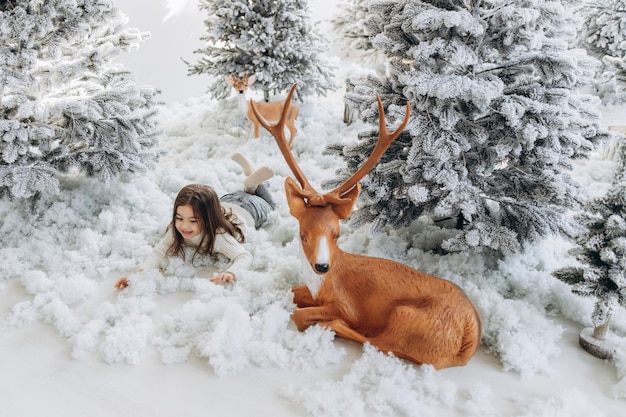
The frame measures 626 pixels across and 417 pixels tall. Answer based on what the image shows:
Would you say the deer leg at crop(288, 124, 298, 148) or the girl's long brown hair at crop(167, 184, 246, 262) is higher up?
the deer leg at crop(288, 124, 298, 148)

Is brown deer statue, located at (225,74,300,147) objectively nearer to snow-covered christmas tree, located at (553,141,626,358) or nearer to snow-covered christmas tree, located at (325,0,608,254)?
snow-covered christmas tree, located at (325,0,608,254)

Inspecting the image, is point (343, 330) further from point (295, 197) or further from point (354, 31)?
point (354, 31)

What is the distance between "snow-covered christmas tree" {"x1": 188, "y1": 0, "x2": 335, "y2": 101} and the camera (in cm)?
353

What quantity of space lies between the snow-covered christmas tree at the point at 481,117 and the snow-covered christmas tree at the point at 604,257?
274 millimetres

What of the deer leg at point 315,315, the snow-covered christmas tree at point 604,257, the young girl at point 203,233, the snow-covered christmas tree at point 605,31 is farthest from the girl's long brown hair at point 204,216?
the snow-covered christmas tree at point 605,31

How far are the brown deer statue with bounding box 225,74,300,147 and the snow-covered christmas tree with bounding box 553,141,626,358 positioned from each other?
7.07 ft

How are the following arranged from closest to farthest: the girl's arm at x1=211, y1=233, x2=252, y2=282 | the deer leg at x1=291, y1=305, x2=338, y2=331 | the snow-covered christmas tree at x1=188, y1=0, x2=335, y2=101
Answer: the deer leg at x1=291, y1=305, x2=338, y2=331, the girl's arm at x1=211, y1=233, x2=252, y2=282, the snow-covered christmas tree at x1=188, y1=0, x2=335, y2=101

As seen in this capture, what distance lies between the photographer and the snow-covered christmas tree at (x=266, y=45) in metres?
3.53

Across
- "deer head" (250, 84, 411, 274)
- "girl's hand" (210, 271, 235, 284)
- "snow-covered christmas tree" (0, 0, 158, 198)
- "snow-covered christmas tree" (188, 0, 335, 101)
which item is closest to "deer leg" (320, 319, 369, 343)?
"deer head" (250, 84, 411, 274)

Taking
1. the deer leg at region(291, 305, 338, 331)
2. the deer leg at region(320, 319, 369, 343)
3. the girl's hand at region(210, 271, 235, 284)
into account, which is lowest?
the deer leg at region(320, 319, 369, 343)

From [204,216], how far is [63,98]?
1.03 m

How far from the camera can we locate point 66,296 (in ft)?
5.79

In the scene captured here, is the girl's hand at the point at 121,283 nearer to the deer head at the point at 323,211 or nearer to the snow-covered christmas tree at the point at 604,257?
the deer head at the point at 323,211

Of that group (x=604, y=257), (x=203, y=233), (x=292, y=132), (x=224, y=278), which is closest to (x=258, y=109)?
(x=292, y=132)
